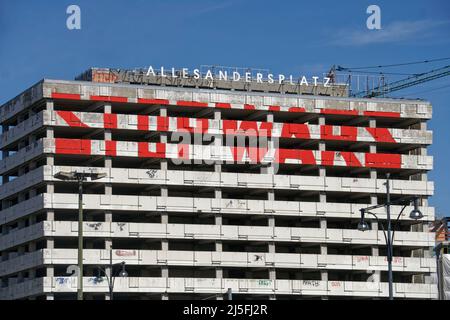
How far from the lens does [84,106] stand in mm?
142875

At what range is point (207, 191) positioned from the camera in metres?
145

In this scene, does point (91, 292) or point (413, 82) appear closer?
point (91, 292)

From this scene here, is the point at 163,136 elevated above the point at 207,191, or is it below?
above

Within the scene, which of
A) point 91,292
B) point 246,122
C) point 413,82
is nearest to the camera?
point 91,292

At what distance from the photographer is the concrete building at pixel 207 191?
452 ft

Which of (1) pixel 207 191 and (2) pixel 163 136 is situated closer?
(2) pixel 163 136

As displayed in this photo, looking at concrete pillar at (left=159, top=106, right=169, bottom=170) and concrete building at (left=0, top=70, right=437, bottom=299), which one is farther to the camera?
concrete pillar at (left=159, top=106, right=169, bottom=170)

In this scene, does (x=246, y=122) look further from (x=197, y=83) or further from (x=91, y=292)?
(x=91, y=292)

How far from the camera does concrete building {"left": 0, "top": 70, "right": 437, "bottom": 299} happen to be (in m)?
138

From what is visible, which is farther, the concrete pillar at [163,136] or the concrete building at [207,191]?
the concrete pillar at [163,136]
